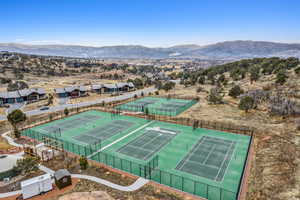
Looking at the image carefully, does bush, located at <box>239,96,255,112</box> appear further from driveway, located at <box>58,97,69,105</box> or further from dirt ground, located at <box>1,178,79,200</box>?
driveway, located at <box>58,97,69,105</box>

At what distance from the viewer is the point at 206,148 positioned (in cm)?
2422

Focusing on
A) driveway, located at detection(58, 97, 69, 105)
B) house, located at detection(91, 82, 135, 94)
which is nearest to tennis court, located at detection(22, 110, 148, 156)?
driveway, located at detection(58, 97, 69, 105)

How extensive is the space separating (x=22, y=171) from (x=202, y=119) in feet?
89.8

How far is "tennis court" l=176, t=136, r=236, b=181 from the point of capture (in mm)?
19141

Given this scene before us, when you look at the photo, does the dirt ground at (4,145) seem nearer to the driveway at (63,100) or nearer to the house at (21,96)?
the driveway at (63,100)

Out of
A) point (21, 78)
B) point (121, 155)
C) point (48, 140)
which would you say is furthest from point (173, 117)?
point (21, 78)

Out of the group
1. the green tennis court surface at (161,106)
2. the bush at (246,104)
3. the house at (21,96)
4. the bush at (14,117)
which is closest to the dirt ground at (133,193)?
the bush at (14,117)

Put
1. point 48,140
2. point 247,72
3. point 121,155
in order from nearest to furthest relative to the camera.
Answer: point 121,155 → point 48,140 → point 247,72

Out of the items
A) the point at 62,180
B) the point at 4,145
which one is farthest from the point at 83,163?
the point at 4,145

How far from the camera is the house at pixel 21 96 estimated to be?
49.1 metres

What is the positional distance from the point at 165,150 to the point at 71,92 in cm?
4397

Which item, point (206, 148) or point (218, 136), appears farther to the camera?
point (218, 136)

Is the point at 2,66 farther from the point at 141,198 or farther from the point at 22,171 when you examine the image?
the point at 141,198

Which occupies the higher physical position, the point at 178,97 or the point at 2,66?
the point at 2,66
